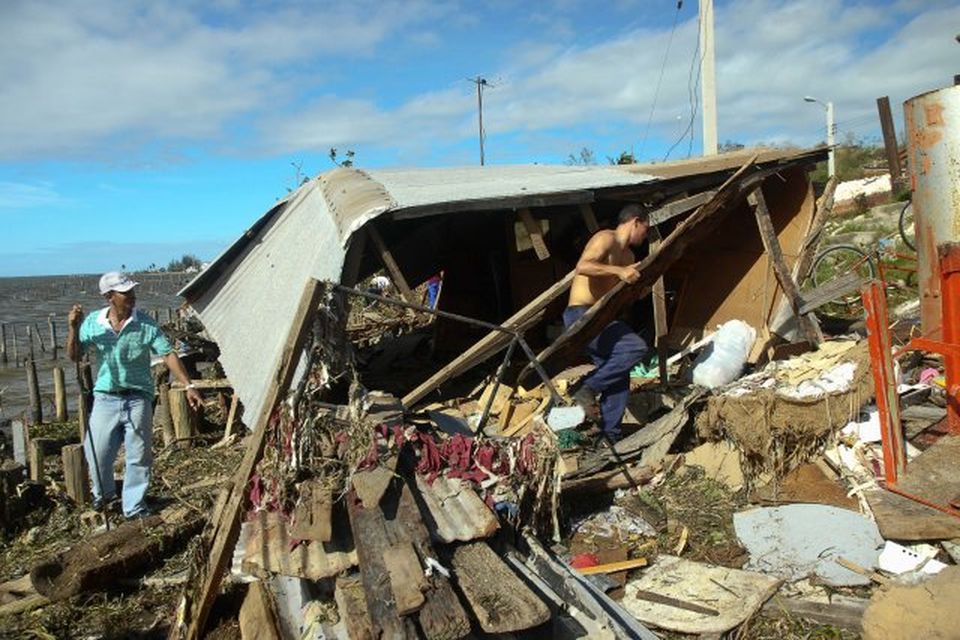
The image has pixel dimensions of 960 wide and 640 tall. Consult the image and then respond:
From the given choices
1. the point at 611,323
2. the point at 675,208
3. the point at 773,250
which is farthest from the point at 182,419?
the point at 773,250

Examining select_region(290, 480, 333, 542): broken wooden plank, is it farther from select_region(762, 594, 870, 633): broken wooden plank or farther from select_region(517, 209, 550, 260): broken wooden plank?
select_region(517, 209, 550, 260): broken wooden plank

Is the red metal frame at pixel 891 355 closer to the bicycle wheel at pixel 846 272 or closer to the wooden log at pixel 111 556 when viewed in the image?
the bicycle wheel at pixel 846 272

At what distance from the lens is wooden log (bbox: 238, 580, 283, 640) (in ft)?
12.9

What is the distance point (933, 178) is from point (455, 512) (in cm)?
371

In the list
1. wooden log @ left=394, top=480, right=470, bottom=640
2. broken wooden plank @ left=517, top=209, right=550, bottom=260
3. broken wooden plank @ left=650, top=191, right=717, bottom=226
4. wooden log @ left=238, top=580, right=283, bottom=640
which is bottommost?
wooden log @ left=238, top=580, right=283, bottom=640

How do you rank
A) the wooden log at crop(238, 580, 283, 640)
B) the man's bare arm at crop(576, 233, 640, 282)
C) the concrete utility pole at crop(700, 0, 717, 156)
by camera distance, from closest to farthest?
1. the wooden log at crop(238, 580, 283, 640)
2. the man's bare arm at crop(576, 233, 640, 282)
3. the concrete utility pole at crop(700, 0, 717, 156)

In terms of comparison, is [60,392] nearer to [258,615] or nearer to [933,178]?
[258,615]

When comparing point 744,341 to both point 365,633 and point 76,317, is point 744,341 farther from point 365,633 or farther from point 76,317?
point 76,317

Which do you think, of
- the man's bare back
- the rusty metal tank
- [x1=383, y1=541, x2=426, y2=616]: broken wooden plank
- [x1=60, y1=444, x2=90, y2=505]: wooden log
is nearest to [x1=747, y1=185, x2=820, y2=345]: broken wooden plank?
the man's bare back

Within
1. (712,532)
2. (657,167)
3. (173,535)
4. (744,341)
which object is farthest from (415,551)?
(657,167)

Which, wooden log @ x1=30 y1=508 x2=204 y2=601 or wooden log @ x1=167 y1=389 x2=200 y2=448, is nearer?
wooden log @ x1=30 y1=508 x2=204 y2=601

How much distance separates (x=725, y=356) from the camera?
6891 mm

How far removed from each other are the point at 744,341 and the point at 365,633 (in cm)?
514

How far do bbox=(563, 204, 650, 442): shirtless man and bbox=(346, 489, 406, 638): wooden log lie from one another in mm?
2739
